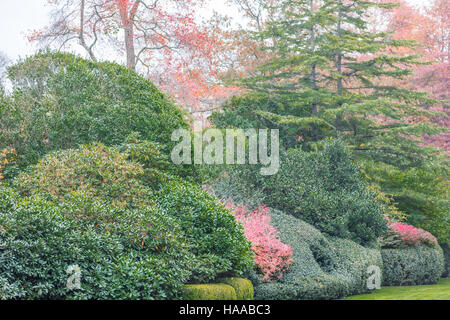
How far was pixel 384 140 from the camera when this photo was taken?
17.3 m

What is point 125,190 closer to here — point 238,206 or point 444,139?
point 238,206

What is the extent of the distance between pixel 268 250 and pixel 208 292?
3.07 m

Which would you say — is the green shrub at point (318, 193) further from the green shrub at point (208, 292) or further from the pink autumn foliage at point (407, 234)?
the green shrub at point (208, 292)

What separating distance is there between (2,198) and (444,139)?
22.4 m

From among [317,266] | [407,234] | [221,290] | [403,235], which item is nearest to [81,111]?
[221,290]

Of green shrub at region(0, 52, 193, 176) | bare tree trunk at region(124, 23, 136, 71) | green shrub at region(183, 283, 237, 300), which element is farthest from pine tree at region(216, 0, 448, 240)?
green shrub at region(183, 283, 237, 300)

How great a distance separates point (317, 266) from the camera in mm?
10070

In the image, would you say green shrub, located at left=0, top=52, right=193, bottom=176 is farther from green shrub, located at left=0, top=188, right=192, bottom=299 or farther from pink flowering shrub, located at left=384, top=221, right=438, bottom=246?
pink flowering shrub, located at left=384, top=221, right=438, bottom=246

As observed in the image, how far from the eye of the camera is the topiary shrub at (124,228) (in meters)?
5.30

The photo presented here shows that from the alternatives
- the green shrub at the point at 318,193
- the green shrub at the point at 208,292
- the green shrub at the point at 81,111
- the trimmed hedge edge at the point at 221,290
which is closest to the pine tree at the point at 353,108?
the green shrub at the point at 318,193

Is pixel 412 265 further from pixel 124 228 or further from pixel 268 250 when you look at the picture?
pixel 124 228

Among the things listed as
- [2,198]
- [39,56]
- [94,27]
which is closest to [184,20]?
[94,27]

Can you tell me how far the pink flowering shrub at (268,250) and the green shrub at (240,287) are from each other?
1423 mm

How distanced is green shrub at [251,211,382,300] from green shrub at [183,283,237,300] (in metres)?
2.04
